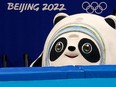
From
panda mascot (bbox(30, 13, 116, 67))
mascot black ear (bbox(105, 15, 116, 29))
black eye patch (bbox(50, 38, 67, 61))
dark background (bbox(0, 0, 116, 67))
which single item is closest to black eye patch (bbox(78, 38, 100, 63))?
panda mascot (bbox(30, 13, 116, 67))

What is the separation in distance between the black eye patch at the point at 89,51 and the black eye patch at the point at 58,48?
0.12m

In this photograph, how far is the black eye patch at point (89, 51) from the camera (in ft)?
7.07

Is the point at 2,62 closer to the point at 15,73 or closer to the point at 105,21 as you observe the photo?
the point at 105,21

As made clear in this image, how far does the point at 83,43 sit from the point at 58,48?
0.60 ft

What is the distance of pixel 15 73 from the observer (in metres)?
1.38

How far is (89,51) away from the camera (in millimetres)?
2160

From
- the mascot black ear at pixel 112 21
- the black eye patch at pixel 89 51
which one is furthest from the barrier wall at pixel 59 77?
the mascot black ear at pixel 112 21

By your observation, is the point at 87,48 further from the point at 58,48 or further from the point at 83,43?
the point at 58,48

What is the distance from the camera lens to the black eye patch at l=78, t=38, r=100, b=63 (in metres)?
2.15

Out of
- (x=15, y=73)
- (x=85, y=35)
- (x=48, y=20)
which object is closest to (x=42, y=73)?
(x=15, y=73)

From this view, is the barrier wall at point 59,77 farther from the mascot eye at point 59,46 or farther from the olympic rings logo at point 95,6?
the olympic rings logo at point 95,6

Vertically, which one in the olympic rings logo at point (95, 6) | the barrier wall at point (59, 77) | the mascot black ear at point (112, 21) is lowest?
the barrier wall at point (59, 77)

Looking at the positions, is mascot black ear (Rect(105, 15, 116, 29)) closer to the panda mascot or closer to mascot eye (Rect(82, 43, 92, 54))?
the panda mascot

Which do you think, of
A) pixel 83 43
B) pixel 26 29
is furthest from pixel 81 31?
pixel 26 29
